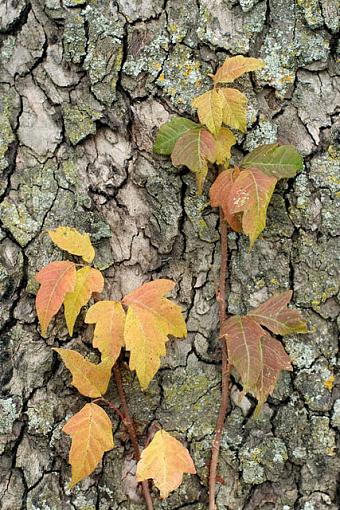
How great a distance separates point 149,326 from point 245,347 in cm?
25

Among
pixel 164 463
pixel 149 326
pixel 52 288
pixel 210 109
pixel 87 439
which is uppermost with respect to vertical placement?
pixel 210 109

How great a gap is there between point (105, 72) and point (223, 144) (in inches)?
14.5

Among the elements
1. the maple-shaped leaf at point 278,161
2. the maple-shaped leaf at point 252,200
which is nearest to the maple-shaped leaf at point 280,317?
the maple-shaped leaf at point 252,200

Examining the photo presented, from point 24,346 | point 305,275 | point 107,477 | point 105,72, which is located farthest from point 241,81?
point 107,477

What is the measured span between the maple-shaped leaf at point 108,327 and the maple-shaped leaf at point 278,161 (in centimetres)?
51

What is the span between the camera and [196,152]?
1.60 meters

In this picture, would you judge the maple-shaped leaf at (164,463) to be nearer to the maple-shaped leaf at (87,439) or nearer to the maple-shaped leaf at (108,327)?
the maple-shaped leaf at (87,439)

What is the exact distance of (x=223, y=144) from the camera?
1642 mm

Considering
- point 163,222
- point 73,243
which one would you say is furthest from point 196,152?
point 73,243

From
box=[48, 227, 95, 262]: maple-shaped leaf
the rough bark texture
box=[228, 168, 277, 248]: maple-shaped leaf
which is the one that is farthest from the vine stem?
box=[48, 227, 95, 262]: maple-shaped leaf

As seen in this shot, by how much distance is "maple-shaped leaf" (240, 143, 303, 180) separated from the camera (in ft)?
5.38

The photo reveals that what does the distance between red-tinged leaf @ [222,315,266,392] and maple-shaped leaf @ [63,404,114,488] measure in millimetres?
358

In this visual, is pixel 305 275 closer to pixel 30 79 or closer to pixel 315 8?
pixel 315 8

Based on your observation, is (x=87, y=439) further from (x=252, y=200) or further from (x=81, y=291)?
(x=252, y=200)
